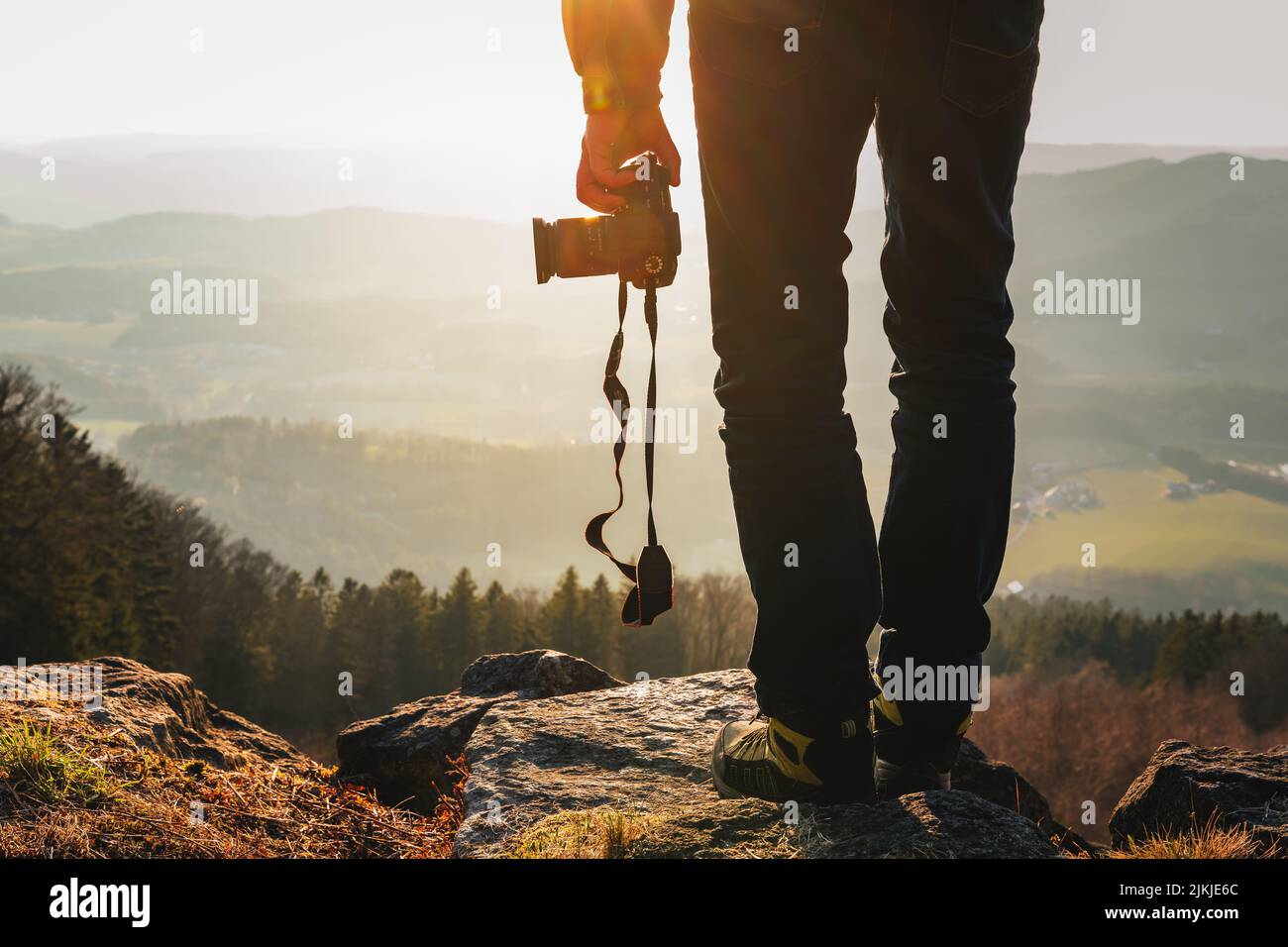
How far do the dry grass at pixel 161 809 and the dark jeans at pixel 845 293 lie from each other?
145cm

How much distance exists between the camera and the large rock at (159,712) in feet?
11.4

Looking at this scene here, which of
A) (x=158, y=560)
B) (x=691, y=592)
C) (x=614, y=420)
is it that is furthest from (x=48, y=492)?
(x=691, y=592)

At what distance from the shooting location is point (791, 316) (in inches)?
95.1

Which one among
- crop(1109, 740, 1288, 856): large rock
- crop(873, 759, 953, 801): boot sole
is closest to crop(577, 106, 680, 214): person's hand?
crop(873, 759, 953, 801): boot sole

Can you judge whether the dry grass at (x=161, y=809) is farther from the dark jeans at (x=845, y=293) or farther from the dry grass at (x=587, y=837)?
the dark jeans at (x=845, y=293)

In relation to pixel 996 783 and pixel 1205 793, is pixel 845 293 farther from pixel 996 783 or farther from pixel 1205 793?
pixel 996 783

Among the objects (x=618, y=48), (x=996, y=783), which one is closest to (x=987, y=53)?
(x=618, y=48)

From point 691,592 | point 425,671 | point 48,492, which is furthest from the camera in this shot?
point 691,592

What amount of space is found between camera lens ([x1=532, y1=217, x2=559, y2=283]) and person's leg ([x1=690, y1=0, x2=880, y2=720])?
477 mm

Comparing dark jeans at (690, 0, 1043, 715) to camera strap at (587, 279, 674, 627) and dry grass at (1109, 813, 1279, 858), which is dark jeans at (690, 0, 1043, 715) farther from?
dry grass at (1109, 813, 1279, 858)

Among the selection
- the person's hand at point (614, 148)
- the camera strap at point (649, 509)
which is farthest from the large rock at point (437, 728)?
the person's hand at point (614, 148)

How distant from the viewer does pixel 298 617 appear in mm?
69562
